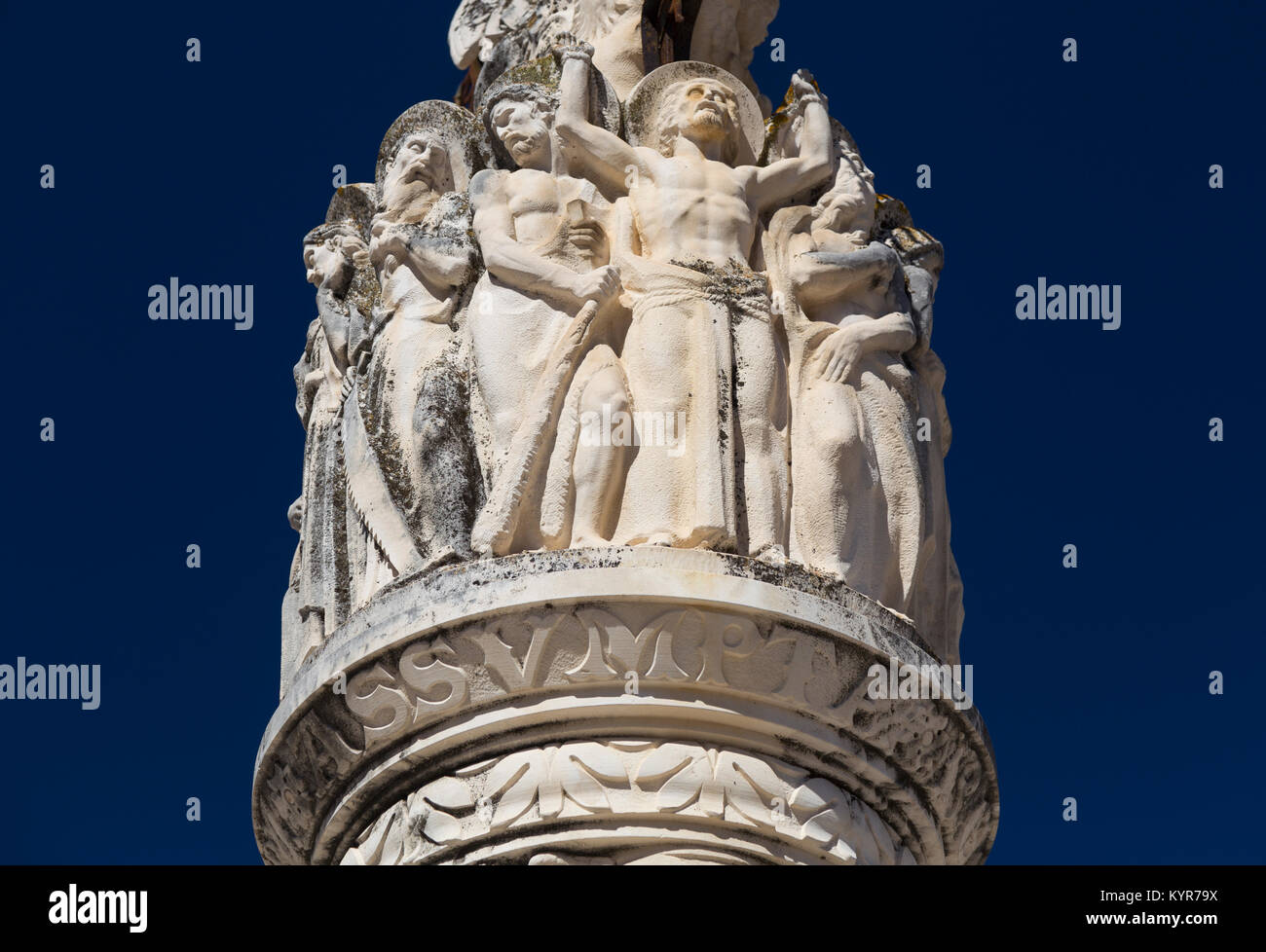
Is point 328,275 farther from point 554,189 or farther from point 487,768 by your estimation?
point 487,768

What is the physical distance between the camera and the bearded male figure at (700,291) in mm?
10078

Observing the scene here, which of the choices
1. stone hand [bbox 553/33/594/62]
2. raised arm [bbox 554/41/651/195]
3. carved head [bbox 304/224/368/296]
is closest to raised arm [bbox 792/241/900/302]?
raised arm [bbox 554/41/651/195]

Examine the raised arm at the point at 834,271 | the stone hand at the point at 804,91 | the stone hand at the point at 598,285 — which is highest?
the stone hand at the point at 804,91

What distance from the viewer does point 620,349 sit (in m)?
10.5

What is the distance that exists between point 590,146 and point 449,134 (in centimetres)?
94

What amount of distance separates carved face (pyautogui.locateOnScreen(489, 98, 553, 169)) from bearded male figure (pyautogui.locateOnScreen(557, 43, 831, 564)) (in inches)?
5.4

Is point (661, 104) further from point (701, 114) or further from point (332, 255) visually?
point (332, 255)

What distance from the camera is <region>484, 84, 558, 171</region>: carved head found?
1121cm

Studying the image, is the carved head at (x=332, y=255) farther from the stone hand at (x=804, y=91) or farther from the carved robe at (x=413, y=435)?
the stone hand at (x=804, y=91)

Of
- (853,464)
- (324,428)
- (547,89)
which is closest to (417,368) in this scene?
(324,428)

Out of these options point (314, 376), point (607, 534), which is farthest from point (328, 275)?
point (607, 534)

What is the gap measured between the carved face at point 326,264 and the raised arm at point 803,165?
2038mm

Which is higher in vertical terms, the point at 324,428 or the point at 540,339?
the point at 540,339

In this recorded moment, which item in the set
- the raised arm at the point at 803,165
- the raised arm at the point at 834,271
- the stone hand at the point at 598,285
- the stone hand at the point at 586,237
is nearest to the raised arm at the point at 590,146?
the stone hand at the point at 586,237
